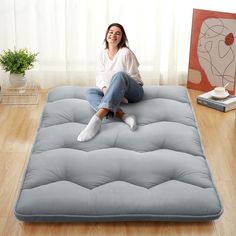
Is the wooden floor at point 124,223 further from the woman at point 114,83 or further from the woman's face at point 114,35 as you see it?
the woman's face at point 114,35

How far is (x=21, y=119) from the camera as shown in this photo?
3.68 m

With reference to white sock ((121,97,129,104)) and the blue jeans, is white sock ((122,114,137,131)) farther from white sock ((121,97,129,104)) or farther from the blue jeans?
white sock ((121,97,129,104))

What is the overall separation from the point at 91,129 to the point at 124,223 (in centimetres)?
72

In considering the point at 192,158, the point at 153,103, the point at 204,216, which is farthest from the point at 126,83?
the point at 204,216

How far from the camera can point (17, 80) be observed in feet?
12.8

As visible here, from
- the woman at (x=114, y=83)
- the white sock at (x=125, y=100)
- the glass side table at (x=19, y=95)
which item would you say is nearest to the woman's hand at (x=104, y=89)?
the woman at (x=114, y=83)

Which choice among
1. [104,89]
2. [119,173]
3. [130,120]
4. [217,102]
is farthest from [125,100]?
[119,173]

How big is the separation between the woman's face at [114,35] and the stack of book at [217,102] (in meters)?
0.79

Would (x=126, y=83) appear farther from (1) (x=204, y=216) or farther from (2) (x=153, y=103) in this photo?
(1) (x=204, y=216)

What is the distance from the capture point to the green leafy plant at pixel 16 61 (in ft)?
12.6

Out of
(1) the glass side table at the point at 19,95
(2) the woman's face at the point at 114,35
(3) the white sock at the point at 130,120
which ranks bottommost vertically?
(1) the glass side table at the point at 19,95

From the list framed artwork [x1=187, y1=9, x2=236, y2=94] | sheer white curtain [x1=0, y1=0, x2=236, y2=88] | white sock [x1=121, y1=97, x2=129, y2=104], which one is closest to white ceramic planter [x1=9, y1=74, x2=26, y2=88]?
sheer white curtain [x1=0, y1=0, x2=236, y2=88]

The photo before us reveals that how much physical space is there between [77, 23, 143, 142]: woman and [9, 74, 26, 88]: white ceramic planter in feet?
2.07

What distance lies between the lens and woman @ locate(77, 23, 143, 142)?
316 cm
